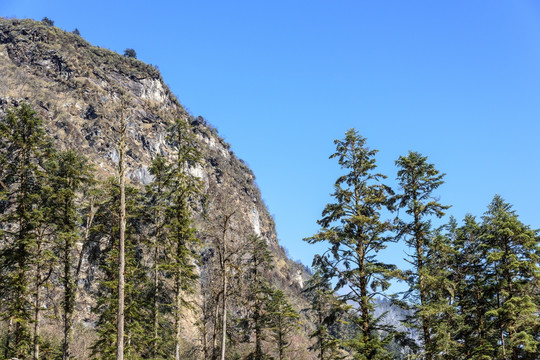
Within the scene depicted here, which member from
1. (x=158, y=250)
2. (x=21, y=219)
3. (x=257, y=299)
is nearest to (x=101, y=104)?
(x=257, y=299)

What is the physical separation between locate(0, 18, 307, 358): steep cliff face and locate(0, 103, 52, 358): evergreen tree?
66.0m

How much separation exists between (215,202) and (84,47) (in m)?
159

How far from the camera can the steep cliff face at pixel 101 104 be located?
10762cm

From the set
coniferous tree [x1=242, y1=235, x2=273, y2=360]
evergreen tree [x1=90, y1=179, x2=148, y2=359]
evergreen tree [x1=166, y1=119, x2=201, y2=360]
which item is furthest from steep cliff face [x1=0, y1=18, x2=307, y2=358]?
evergreen tree [x1=90, y1=179, x2=148, y2=359]

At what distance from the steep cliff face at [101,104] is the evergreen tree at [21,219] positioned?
6598cm

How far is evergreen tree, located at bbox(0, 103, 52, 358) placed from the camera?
2055 centimetres

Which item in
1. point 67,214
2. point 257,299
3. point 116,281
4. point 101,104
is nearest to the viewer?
point 116,281

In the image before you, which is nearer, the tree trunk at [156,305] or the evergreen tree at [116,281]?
the evergreen tree at [116,281]

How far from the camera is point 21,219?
2183 centimetres

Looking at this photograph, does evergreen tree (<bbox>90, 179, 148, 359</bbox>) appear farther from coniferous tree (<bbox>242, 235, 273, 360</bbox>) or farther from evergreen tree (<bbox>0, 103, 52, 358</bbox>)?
coniferous tree (<bbox>242, 235, 273, 360</bbox>)

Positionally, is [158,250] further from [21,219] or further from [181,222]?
[21,219]

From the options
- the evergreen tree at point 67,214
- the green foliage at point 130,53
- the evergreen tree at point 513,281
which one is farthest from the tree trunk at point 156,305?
the green foliage at point 130,53

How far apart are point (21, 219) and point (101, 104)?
102184 mm

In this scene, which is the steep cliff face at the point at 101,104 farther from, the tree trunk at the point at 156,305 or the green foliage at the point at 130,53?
the tree trunk at the point at 156,305
